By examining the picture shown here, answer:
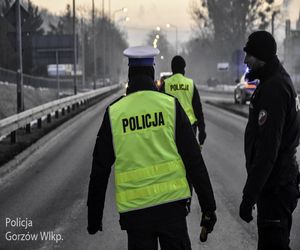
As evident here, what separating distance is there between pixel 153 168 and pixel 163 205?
221 millimetres

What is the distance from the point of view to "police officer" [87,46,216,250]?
3.62m

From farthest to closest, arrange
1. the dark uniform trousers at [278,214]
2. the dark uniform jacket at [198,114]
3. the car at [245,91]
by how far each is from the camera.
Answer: the car at [245,91] → the dark uniform jacket at [198,114] → the dark uniform trousers at [278,214]

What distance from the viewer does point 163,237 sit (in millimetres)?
3609

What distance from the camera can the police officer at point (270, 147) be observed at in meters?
3.97

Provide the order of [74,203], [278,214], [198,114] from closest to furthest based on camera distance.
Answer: [278,214] → [198,114] → [74,203]

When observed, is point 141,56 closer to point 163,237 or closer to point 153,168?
point 153,168

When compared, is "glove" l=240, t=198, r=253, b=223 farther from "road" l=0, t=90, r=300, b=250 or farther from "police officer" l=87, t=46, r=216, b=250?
"road" l=0, t=90, r=300, b=250

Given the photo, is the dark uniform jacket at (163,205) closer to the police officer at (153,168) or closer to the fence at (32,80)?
the police officer at (153,168)

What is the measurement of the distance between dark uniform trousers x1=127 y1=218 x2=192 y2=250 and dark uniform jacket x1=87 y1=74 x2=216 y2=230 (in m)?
0.03

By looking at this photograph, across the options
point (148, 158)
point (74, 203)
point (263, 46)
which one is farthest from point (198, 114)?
point (148, 158)

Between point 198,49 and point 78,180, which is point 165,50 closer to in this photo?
point 198,49

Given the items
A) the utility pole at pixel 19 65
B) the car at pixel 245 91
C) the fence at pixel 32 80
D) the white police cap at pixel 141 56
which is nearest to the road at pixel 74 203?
the white police cap at pixel 141 56

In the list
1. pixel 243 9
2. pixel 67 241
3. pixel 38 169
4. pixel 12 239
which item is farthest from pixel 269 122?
pixel 243 9

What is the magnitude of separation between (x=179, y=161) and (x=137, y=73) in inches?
23.6
